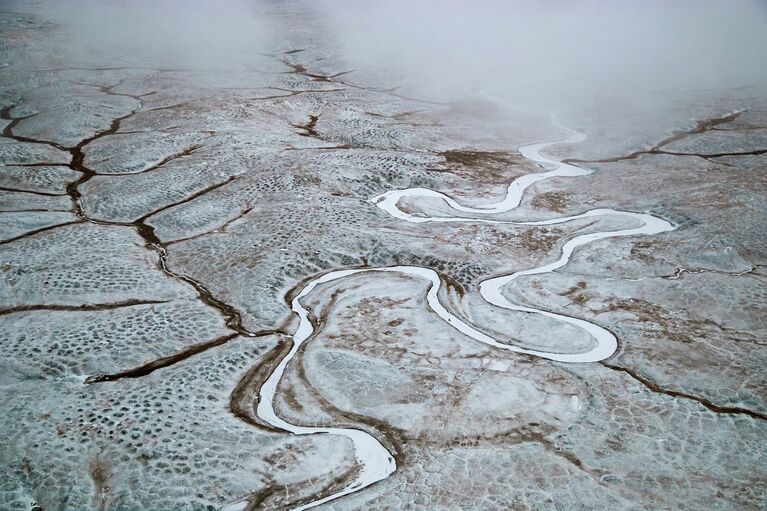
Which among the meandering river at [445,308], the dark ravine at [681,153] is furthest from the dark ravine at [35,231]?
the dark ravine at [681,153]

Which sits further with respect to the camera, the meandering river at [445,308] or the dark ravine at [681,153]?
the dark ravine at [681,153]

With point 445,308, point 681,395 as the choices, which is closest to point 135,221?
point 445,308

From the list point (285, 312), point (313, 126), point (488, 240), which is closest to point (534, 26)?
point (313, 126)

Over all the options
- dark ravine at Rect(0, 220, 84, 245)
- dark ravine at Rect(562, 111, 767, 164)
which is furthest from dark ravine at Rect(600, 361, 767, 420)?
dark ravine at Rect(562, 111, 767, 164)

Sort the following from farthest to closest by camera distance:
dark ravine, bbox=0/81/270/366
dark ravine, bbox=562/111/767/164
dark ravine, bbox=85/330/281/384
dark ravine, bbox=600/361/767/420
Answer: dark ravine, bbox=562/111/767/164 → dark ravine, bbox=0/81/270/366 → dark ravine, bbox=85/330/281/384 → dark ravine, bbox=600/361/767/420

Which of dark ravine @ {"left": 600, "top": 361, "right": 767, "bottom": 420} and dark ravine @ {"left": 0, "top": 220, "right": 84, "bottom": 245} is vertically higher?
dark ravine @ {"left": 600, "top": 361, "right": 767, "bottom": 420}

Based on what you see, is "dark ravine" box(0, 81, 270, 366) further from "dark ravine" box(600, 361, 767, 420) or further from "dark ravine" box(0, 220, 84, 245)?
"dark ravine" box(600, 361, 767, 420)

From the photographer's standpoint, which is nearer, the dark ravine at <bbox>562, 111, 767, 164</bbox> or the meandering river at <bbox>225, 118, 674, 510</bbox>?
the meandering river at <bbox>225, 118, 674, 510</bbox>

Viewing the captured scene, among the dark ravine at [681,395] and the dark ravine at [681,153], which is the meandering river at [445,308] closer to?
the dark ravine at [681,395]

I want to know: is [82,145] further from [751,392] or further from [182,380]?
[751,392]
